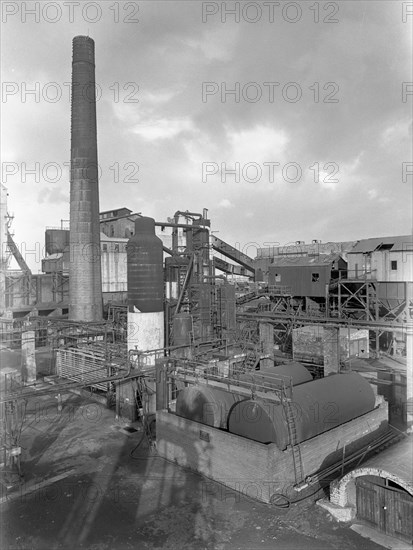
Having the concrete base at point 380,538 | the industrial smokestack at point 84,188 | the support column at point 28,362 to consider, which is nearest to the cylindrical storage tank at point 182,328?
the support column at point 28,362

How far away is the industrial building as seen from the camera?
14.2 m

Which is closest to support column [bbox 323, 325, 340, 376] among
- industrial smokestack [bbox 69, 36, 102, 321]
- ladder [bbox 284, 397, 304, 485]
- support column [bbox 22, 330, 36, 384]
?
ladder [bbox 284, 397, 304, 485]

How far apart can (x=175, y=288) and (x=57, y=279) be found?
73.1 ft

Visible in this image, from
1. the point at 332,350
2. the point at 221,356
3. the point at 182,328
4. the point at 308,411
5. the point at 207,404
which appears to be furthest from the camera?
the point at 332,350

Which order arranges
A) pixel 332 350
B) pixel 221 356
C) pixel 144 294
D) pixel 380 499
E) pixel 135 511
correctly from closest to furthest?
pixel 380 499, pixel 135 511, pixel 221 356, pixel 144 294, pixel 332 350

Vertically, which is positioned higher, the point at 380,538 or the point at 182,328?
the point at 182,328

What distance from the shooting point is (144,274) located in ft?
77.0

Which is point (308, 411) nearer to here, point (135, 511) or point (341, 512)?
point (341, 512)

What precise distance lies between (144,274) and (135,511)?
12.9 metres

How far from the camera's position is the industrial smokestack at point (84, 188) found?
3334cm

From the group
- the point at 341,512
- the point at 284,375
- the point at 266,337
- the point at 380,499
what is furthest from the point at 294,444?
the point at 266,337

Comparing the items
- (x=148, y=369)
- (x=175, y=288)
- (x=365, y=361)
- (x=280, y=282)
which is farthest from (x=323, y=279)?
(x=148, y=369)

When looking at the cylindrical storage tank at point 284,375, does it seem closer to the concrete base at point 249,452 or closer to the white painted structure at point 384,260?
the concrete base at point 249,452

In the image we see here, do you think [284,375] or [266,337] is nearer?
[284,375]
